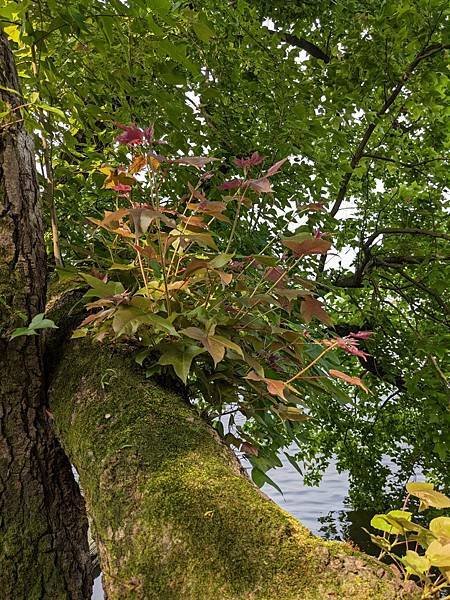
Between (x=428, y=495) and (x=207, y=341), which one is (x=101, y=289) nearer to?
(x=207, y=341)

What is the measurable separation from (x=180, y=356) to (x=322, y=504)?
23.2 feet

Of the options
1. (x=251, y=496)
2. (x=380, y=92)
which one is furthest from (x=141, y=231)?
(x=380, y=92)

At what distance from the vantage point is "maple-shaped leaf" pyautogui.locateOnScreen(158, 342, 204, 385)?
3.58ft

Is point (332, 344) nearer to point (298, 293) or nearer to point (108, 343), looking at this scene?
point (298, 293)

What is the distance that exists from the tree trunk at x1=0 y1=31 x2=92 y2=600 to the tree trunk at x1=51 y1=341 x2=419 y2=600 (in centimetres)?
17

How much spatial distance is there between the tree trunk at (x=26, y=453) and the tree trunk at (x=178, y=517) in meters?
0.17

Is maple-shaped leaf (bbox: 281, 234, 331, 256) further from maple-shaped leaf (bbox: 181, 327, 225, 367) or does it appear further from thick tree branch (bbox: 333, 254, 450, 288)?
thick tree branch (bbox: 333, 254, 450, 288)

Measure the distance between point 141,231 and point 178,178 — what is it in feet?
5.87

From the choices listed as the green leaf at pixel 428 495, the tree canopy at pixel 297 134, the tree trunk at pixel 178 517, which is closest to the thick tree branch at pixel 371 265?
the tree canopy at pixel 297 134

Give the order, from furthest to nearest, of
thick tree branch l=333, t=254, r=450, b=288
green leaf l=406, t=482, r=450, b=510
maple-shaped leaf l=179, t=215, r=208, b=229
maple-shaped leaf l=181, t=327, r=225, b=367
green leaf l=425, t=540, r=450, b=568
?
1. thick tree branch l=333, t=254, r=450, b=288
2. maple-shaped leaf l=179, t=215, r=208, b=229
3. maple-shaped leaf l=181, t=327, r=225, b=367
4. green leaf l=406, t=482, r=450, b=510
5. green leaf l=425, t=540, r=450, b=568

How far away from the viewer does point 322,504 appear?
24.6 ft

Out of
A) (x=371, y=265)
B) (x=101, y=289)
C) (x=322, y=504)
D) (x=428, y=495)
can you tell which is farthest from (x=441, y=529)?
(x=322, y=504)

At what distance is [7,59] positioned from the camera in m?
1.49

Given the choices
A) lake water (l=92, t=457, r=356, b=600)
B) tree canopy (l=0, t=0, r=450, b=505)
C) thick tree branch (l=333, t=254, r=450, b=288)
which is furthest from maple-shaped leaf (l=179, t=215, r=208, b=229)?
lake water (l=92, t=457, r=356, b=600)
